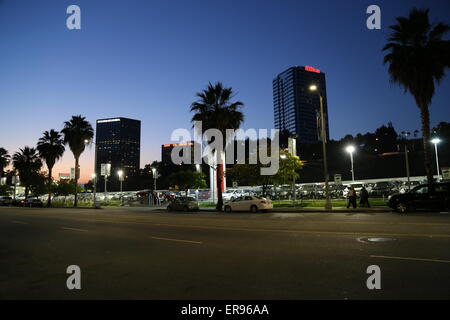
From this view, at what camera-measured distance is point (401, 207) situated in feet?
61.1

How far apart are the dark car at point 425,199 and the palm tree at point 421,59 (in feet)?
12.9

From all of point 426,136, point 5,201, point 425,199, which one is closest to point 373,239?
point 425,199

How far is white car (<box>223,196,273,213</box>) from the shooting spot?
23641 millimetres

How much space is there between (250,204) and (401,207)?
1078cm

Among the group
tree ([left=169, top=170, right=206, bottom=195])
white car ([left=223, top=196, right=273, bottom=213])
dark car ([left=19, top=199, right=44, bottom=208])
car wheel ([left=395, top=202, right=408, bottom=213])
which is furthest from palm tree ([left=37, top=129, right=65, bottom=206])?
car wheel ([left=395, top=202, right=408, bottom=213])

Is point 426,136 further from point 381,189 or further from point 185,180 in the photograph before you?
point 185,180

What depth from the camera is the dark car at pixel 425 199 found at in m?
17.5

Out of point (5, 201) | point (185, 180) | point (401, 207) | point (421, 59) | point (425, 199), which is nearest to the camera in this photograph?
point (425, 199)

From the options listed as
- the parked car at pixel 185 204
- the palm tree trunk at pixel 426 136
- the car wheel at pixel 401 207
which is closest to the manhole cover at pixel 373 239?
the car wheel at pixel 401 207

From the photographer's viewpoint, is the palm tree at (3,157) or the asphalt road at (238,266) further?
the palm tree at (3,157)

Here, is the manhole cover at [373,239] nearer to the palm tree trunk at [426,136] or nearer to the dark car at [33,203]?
the palm tree trunk at [426,136]

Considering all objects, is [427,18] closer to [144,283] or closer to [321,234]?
[321,234]

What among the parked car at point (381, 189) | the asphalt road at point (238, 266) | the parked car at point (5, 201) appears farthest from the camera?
the parked car at point (5, 201)

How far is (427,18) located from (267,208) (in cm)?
1885
